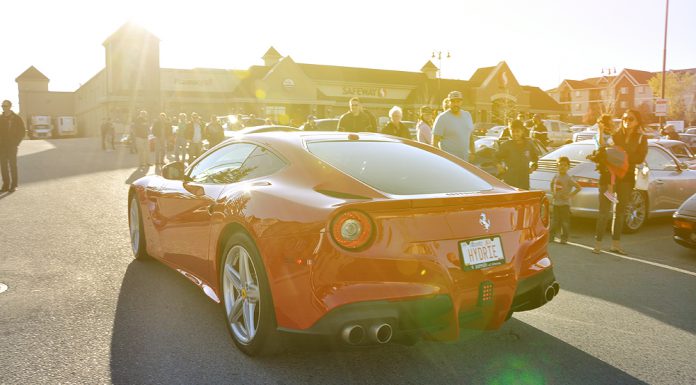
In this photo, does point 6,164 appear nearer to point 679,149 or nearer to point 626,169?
point 626,169

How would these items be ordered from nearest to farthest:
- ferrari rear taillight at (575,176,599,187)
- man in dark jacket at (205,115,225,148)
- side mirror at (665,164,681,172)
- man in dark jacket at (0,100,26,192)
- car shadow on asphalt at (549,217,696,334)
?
car shadow on asphalt at (549,217,696,334) < ferrari rear taillight at (575,176,599,187) < side mirror at (665,164,681,172) < man in dark jacket at (0,100,26,192) < man in dark jacket at (205,115,225,148)

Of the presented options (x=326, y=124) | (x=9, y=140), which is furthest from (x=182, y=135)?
(x=9, y=140)

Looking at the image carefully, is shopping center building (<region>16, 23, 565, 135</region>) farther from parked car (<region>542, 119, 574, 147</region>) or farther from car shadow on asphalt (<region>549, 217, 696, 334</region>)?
car shadow on asphalt (<region>549, 217, 696, 334</region>)

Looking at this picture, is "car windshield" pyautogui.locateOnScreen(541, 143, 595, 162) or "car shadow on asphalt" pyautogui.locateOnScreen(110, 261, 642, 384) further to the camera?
"car windshield" pyautogui.locateOnScreen(541, 143, 595, 162)

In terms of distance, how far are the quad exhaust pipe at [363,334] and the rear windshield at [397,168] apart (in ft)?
2.69

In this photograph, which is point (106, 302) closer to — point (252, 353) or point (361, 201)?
point (252, 353)

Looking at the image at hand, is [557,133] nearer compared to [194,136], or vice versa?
[194,136]

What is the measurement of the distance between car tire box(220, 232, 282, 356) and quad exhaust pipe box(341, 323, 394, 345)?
0.53 m

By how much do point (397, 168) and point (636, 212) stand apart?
651 centimetres

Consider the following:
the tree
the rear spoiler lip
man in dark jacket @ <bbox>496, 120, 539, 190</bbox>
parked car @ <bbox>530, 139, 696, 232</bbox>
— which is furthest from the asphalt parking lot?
the tree

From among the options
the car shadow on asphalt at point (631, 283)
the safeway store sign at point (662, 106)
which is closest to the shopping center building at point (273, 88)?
the safeway store sign at point (662, 106)

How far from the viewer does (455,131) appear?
9242mm

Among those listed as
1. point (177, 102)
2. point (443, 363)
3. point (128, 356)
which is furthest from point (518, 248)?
point (177, 102)

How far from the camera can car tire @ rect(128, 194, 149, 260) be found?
20.6ft
